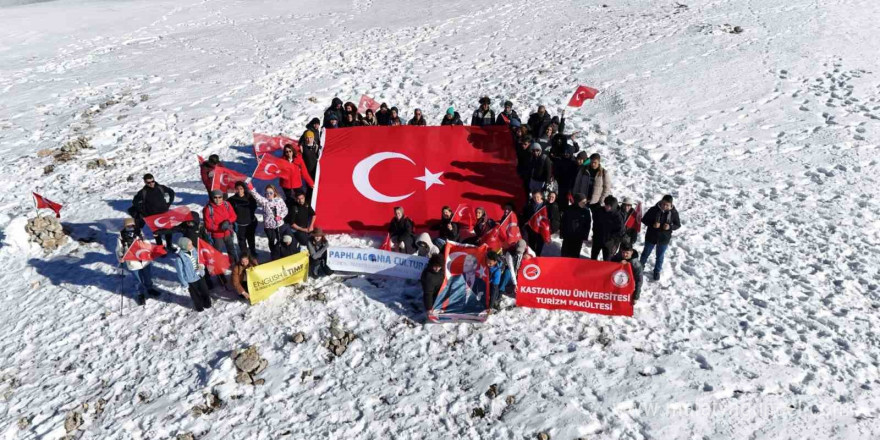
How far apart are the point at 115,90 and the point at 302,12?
39.2 ft

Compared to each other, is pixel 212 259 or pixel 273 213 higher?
pixel 273 213

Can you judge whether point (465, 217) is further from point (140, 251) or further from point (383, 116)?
point (140, 251)

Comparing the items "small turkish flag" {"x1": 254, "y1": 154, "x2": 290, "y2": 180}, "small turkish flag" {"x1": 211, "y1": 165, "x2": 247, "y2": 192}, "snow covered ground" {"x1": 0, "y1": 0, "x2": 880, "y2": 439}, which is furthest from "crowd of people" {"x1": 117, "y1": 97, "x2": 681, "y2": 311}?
"snow covered ground" {"x1": 0, "y1": 0, "x2": 880, "y2": 439}

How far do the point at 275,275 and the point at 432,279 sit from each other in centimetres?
298

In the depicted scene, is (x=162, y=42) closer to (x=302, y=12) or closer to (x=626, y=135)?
(x=302, y=12)

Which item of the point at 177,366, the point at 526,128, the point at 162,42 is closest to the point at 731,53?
the point at 526,128

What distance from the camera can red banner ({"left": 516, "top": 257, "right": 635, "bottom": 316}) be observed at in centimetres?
864

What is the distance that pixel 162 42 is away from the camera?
25344mm

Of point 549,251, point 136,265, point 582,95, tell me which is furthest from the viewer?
point 582,95

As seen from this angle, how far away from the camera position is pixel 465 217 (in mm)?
10320

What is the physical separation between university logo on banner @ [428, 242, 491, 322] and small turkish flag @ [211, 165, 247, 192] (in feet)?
16.4

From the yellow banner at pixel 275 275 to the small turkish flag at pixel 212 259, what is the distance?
0.76 m

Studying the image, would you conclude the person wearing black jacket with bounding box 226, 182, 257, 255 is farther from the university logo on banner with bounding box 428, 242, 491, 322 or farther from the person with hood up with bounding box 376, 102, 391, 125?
the person with hood up with bounding box 376, 102, 391, 125

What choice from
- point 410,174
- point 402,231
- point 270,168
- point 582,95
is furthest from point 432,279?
point 582,95
